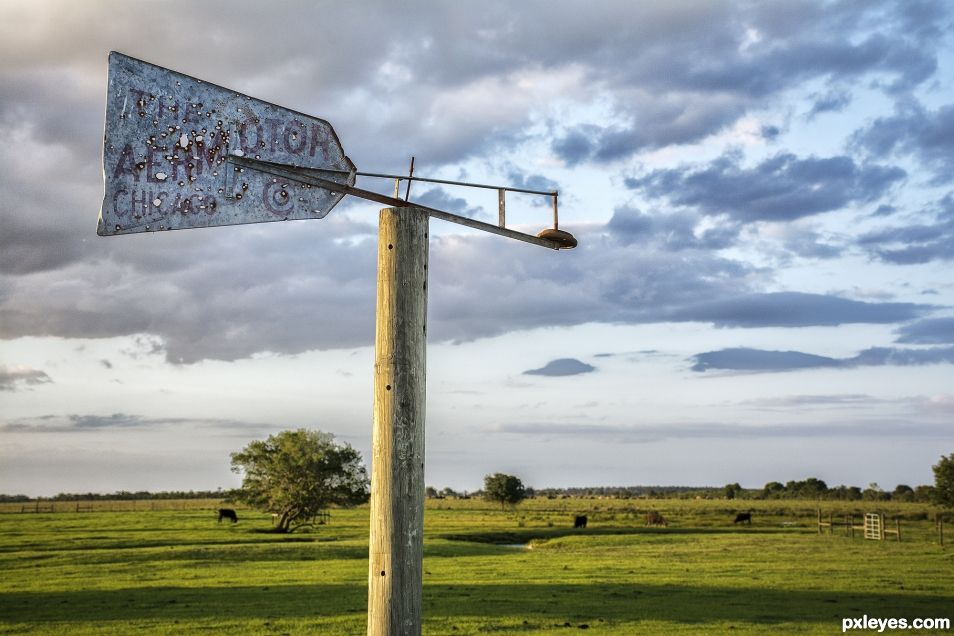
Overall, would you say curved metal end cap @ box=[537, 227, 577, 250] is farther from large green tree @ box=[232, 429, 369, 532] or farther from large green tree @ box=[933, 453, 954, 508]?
large green tree @ box=[933, 453, 954, 508]

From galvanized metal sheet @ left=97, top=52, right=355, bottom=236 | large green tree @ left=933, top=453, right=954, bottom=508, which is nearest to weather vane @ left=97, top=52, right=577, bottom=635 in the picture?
galvanized metal sheet @ left=97, top=52, right=355, bottom=236

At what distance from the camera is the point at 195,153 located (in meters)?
4.47

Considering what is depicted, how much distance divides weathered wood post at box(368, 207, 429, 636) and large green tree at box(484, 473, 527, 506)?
9714cm

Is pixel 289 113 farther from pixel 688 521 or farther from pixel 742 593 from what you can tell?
pixel 688 521

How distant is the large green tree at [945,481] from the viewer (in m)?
66.5

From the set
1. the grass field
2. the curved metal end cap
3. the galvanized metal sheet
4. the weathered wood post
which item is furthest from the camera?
the grass field

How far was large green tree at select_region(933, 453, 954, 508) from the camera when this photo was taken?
6650cm

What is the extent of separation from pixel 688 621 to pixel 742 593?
5.33m

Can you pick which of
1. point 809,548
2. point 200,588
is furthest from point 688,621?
point 809,548

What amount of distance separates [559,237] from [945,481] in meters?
74.6

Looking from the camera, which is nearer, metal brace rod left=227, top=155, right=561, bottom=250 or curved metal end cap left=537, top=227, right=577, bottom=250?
metal brace rod left=227, top=155, right=561, bottom=250

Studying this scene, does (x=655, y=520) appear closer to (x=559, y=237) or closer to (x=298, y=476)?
(x=298, y=476)

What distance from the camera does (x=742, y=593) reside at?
23.4m

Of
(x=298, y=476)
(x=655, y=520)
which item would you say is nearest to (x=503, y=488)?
(x=655, y=520)
